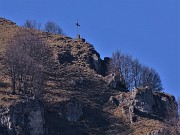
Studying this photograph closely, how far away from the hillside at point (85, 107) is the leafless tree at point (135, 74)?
7.94ft

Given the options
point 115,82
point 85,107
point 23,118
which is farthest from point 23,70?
point 115,82

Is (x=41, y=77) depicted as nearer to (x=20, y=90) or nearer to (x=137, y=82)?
(x=20, y=90)

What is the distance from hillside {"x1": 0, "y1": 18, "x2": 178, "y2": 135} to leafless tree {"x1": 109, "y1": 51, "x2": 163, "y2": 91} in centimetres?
242

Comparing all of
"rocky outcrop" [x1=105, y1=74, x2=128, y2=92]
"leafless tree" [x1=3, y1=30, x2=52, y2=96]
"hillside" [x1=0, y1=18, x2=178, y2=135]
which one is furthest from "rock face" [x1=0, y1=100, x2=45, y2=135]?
"rocky outcrop" [x1=105, y1=74, x2=128, y2=92]

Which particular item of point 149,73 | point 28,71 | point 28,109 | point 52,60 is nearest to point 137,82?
point 149,73

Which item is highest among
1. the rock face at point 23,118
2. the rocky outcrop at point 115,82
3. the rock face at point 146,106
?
the rocky outcrop at point 115,82

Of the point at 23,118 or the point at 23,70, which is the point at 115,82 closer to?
the point at 23,70

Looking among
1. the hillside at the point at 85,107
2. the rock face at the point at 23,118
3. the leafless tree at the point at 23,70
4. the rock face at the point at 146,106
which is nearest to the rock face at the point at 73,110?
the hillside at the point at 85,107

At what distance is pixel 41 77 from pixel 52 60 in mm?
14393

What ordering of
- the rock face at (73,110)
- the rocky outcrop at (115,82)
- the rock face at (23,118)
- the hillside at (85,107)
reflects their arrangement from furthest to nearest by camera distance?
the rocky outcrop at (115,82) → the rock face at (73,110) → the hillside at (85,107) → the rock face at (23,118)

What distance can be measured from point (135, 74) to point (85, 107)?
60.8 feet

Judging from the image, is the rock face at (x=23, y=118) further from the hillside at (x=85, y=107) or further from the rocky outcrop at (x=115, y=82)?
the rocky outcrop at (x=115, y=82)

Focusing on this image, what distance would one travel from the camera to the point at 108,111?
101m

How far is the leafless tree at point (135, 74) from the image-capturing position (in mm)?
115875
